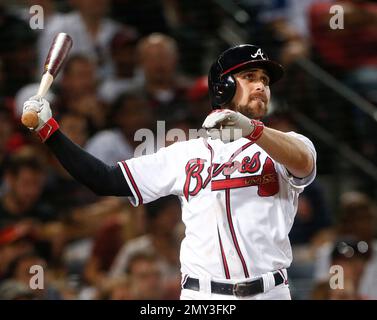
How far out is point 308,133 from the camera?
5.10 metres

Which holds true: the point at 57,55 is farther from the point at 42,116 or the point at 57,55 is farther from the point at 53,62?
the point at 42,116

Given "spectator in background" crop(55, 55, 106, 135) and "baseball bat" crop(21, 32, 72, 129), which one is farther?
"spectator in background" crop(55, 55, 106, 135)

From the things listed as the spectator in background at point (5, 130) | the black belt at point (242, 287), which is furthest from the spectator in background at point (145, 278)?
the black belt at point (242, 287)

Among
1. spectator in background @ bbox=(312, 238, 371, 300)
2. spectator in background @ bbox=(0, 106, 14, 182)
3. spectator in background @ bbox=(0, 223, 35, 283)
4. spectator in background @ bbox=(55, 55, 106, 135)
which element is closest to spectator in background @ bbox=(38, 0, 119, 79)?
spectator in background @ bbox=(55, 55, 106, 135)

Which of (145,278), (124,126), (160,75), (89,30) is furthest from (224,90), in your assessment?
(89,30)

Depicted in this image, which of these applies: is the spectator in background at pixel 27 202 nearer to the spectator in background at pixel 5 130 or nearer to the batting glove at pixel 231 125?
the spectator in background at pixel 5 130

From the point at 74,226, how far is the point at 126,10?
1.54m

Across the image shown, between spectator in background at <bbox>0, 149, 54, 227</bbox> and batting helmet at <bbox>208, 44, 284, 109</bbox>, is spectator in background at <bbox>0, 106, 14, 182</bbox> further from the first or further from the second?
batting helmet at <bbox>208, 44, 284, 109</bbox>

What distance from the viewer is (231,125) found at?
2.53 meters

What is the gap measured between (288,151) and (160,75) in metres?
2.40

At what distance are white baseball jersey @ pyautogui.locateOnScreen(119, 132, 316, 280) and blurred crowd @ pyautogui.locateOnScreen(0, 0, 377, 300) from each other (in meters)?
1.26

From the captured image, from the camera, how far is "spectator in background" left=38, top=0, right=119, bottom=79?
5008 millimetres

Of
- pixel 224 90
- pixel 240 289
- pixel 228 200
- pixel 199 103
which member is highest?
pixel 199 103
